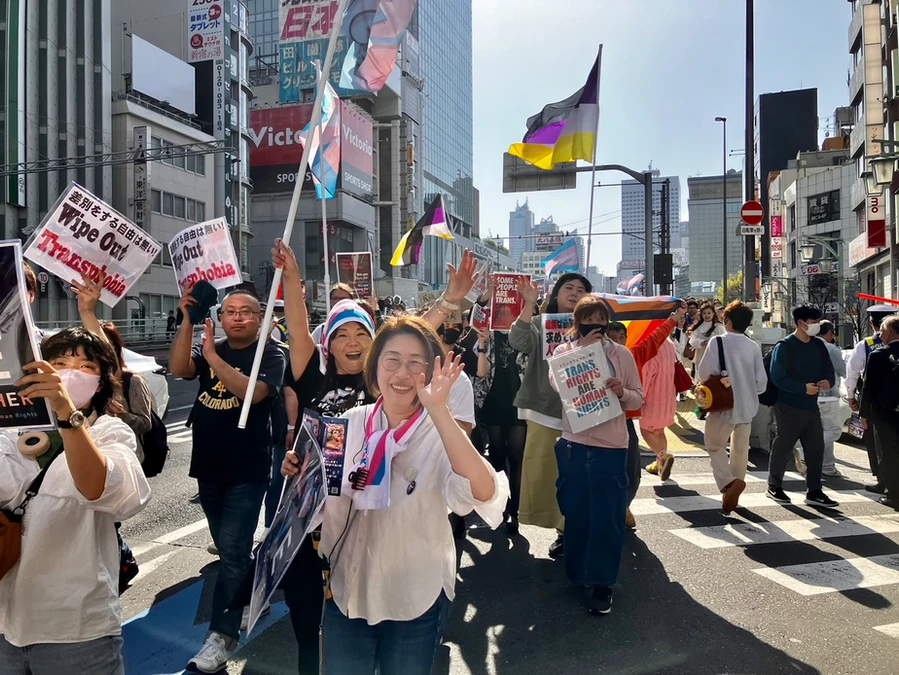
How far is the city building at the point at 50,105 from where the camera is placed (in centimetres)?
2811

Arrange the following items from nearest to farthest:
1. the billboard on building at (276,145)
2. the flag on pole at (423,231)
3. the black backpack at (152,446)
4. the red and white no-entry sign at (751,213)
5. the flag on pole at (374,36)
A: 1. the black backpack at (152,446)
2. the flag on pole at (374,36)
3. the flag on pole at (423,231)
4. the red and white no-entry sign at (751,213)
5. the billboard on building at (276,145)

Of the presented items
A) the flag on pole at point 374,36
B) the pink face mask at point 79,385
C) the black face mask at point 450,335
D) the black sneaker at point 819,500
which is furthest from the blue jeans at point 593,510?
the flag on pole at point 374,36

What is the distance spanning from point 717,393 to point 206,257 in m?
4.50

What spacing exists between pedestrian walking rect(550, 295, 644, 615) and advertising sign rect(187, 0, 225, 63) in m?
44.4

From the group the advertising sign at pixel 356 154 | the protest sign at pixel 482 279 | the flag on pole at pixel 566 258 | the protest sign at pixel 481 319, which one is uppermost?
the advertising sign at pixel 356 154

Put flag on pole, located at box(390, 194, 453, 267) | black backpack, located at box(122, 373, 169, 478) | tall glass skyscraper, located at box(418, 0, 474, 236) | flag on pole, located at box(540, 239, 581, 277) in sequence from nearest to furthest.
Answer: black backpack, located at box(122, 373, 169, 478) < flag on pole, located at box(390, 194, 453, 267) < flag on pole, located at box(540, 239, 581, 277) < tall glass skyscraper, located at box(418, 0, 474, 236)

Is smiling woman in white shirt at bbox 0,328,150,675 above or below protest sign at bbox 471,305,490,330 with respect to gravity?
below

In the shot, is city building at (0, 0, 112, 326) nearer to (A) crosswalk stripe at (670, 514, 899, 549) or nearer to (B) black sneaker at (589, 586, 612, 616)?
(A) crosswalk stripe at (670, 514, 899, 549)

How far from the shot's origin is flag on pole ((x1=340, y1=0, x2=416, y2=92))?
6.41m

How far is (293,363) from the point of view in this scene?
3.40 metres

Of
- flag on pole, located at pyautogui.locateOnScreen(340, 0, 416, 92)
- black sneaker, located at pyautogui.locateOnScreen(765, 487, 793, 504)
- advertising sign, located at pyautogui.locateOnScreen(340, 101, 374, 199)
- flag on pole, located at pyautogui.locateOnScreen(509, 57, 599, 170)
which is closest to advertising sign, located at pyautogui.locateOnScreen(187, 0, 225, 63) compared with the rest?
advertising sign, located at pyautogui.locateOnScreen(340, 101, 374, 199)

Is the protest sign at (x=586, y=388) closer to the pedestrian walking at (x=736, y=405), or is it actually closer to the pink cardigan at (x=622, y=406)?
the pink cardigan at (x=622, y=406)

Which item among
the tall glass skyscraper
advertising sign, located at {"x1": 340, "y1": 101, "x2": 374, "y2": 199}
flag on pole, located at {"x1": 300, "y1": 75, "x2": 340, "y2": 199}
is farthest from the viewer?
the tall glass skyscraper

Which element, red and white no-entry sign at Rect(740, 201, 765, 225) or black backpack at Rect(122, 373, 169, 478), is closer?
black backpack at Rect(122, 373, 169, 478)
